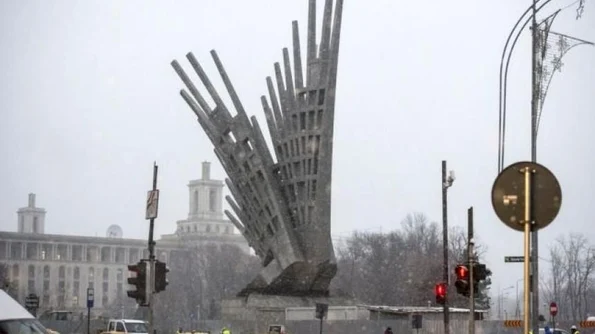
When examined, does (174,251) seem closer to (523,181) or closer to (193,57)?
(193,57)

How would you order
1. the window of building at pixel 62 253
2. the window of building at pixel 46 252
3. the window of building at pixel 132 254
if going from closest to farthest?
the window of building at pixel 46 252
the window of building at pixel 62 253
the window of building at pixel 132 254

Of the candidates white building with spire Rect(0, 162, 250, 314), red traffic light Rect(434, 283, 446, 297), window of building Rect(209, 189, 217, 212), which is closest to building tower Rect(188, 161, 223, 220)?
window of building Rect(209, 189, 217, 212)

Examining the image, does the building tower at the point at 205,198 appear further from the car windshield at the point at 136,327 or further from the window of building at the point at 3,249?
the car windshield at the point at 136,327

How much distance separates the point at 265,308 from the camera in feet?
148

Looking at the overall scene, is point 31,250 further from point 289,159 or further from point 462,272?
point 462,272

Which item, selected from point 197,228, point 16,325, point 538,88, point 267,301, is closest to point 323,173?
point 267,301

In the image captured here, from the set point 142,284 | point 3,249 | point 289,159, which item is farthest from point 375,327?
point 3,249

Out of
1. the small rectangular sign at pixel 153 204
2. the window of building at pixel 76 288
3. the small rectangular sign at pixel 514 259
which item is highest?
the small rectangular sign at pixel 153 204

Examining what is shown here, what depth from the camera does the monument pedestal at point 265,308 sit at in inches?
1774

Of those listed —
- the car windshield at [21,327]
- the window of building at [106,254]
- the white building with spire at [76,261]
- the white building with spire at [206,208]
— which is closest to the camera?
the car windshield at [21,327]

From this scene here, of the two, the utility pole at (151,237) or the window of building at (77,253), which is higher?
the window of building at (77,253)

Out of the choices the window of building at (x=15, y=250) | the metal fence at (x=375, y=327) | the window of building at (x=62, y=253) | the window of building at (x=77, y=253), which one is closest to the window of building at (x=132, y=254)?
the window of building at (x=77, y=253)

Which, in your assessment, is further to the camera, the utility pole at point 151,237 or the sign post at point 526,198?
the utility pole at point 151,237

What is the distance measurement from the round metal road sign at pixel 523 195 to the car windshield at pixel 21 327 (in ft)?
28.4
